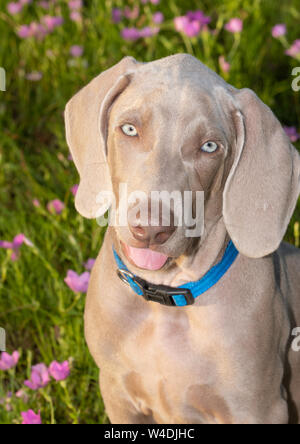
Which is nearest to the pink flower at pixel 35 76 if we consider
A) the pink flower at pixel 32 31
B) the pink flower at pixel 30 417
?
the pink flower at pixel 32 31

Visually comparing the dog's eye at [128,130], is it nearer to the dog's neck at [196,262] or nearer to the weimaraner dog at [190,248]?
the weimaraner dog at [190,248]

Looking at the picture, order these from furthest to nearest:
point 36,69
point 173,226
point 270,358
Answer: point 36,69
point 270,358
point 173,226

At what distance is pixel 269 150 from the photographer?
2.67 m

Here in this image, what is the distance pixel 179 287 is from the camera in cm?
290

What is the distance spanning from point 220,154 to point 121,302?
73 centimetres

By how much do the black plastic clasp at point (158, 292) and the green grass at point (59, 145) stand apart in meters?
0.65

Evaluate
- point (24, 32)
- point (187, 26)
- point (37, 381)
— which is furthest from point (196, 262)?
point (24, 32)

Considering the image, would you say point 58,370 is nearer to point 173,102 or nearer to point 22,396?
point 22,396

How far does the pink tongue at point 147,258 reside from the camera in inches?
105

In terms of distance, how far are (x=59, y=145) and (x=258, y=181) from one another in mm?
2761

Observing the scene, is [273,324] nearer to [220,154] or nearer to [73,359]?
[220,154]

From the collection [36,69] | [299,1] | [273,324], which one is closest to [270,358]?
[273,324]

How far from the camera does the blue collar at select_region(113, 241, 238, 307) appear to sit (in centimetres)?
284

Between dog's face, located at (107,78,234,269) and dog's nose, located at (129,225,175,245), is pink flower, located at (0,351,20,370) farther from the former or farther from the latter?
dog's nose, located at (129,225,175,245)
